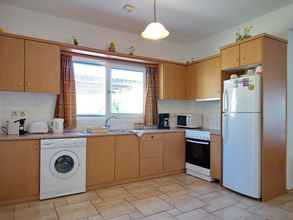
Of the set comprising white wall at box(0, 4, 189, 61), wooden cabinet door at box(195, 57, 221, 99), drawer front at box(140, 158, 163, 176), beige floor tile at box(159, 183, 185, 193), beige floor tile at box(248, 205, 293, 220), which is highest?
white wall at box(0, 4, 189, 61)

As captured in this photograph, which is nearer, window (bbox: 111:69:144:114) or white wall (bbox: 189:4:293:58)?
white wall (bbox: 189:4:293:58)

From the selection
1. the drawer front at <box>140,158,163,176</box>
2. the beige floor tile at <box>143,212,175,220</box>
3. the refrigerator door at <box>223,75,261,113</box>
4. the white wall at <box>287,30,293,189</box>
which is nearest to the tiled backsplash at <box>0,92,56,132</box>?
the drawer front at <box>140,158,163,176</box>

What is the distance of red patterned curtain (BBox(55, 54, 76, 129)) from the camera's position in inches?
130

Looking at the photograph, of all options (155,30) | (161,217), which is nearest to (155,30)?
(155,30)

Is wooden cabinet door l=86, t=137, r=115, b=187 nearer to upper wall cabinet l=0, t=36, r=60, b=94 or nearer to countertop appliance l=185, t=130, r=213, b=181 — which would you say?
upper wall cabinet l=0, t=36, r=60, b=94

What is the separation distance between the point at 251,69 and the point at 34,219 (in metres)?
3.46

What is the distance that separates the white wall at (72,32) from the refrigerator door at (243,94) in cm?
189

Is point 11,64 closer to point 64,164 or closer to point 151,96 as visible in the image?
point 64,164

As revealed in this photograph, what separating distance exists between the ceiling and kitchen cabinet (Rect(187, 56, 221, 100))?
68 centimetres

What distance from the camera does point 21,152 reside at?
260 cm

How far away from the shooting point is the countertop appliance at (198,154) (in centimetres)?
351

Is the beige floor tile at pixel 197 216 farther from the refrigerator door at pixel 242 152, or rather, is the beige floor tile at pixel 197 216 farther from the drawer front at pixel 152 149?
the drawer front at pixel 152 149

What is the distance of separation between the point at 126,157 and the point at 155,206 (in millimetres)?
1022

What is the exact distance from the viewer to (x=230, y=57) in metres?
3.14
